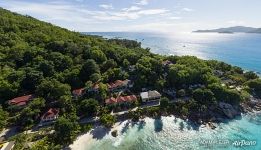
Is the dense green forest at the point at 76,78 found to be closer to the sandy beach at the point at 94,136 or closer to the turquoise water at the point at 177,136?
the sandy beach at the point at 94,136

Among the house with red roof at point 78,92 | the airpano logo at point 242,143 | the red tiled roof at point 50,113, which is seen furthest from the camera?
the house with red roof at point 78,92

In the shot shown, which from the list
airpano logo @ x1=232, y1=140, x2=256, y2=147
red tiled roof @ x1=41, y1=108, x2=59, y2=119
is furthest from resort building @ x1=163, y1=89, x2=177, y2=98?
red tiled roof @ x1=41, y1=108, x2=59, y2=119

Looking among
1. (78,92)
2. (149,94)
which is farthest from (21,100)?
(149,94)

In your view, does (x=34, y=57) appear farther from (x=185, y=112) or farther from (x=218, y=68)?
(x=218, y=68)

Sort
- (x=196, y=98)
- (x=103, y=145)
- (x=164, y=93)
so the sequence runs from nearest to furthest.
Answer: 1. (x=103, y=145)
2. (x=196, y=98)
3. (x=164, y=93)

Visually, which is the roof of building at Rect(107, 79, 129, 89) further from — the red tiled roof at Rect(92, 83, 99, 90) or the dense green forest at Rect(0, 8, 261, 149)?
the red tiled roof at Rect(92, 83, 99, 90)

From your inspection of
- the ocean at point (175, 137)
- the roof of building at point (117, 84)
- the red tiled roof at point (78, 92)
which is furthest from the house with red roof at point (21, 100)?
the roof of building at point (117, 84)

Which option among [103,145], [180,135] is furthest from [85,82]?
[180,135]

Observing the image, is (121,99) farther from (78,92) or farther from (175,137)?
(175,137)
